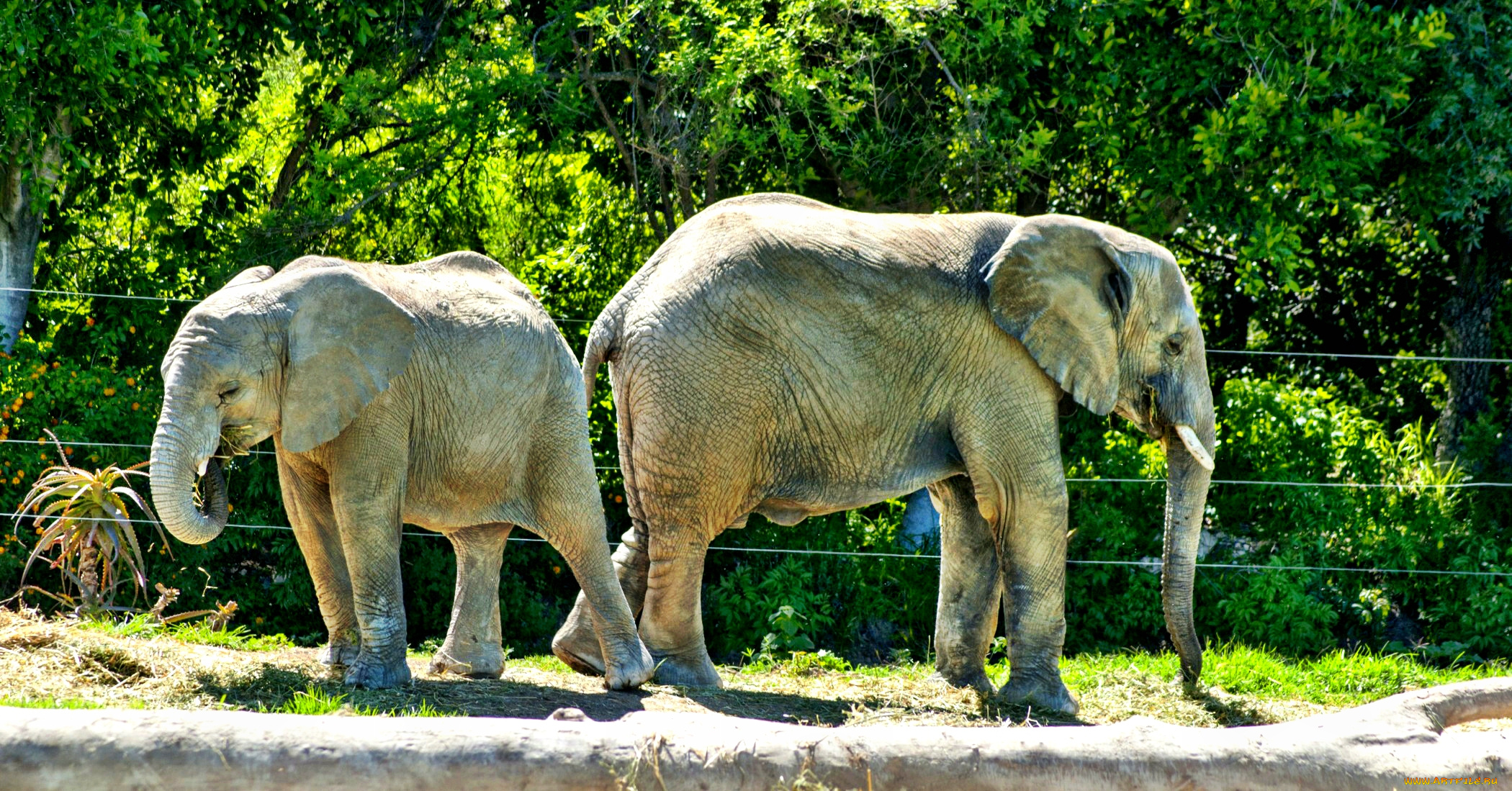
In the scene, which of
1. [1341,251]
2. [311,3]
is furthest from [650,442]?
[1341,251]

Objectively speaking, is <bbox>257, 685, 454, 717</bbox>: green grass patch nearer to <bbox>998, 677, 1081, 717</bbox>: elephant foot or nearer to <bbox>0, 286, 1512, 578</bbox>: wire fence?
<bbox>998, 677, 1081, 717</bbox>: elephant foot

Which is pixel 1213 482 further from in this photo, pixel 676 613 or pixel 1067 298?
pixel 676 613

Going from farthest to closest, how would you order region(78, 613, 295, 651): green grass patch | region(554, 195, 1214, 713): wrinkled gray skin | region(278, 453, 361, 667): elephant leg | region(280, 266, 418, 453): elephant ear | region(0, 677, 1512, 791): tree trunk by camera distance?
region(554, 195, 1214, 713): wrinkled gray skin → region(78, 613, 295, 651): green grass patch → region(278, 453, 361, 667): elephant leg → region(280, 266, 418, 453): elephant ear → region(0, 677, 1512, 791): tree trunk

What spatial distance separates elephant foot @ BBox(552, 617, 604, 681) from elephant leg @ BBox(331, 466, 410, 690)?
1170mm

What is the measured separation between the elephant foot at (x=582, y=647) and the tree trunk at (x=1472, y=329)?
24.6ft

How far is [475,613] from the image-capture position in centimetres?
771

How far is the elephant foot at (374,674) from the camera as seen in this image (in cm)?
657

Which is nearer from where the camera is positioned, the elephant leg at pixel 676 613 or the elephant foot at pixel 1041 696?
the elephant leg at pixel 676 613

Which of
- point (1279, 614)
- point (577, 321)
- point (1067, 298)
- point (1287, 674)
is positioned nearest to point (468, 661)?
point (577, 321)

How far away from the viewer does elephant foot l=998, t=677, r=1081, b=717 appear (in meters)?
7.68

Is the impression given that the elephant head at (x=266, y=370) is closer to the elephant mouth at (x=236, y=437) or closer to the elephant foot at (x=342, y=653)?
the elephant mouth at (x=236, y=437)

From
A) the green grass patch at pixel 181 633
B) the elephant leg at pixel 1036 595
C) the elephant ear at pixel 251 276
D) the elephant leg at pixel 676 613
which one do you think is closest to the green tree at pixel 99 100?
the green grass patch at pixel 181 633

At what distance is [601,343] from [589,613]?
4.20ft

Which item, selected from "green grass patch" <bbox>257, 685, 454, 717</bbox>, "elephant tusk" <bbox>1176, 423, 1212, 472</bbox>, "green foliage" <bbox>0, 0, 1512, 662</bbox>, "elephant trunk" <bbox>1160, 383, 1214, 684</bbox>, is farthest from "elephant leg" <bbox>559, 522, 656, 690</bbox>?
"green foliage" <bbox>0, 0, 1512, 662</bbox>
